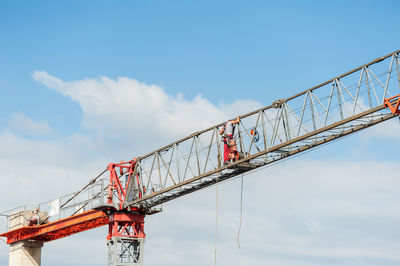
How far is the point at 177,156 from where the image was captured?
50.0 m

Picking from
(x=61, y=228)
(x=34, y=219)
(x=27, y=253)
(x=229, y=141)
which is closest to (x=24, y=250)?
(x=27, y=253)

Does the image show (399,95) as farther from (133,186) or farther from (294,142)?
(133,186)

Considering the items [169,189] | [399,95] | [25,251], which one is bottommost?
[25,251]

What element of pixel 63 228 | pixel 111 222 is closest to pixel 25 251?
pixel 63 228

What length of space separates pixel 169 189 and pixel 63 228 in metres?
15.2

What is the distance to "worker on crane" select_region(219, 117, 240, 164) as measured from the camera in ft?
147

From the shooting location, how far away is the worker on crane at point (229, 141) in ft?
147

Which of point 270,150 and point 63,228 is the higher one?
point 270,150

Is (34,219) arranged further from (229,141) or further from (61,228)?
(229,141)

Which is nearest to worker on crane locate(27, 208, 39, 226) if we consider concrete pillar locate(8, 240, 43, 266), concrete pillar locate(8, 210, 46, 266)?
concrete pillar locate(8, 210, 46, 266)

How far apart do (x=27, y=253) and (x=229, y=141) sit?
30.9m

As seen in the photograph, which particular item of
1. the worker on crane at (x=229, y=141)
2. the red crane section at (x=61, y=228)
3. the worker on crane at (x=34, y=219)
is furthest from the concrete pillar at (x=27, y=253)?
the worker on crane at (x=229, y=141)

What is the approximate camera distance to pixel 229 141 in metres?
45.0

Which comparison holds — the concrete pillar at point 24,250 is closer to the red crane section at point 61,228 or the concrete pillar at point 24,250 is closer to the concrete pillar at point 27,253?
the concrete pillar at point 27,253
